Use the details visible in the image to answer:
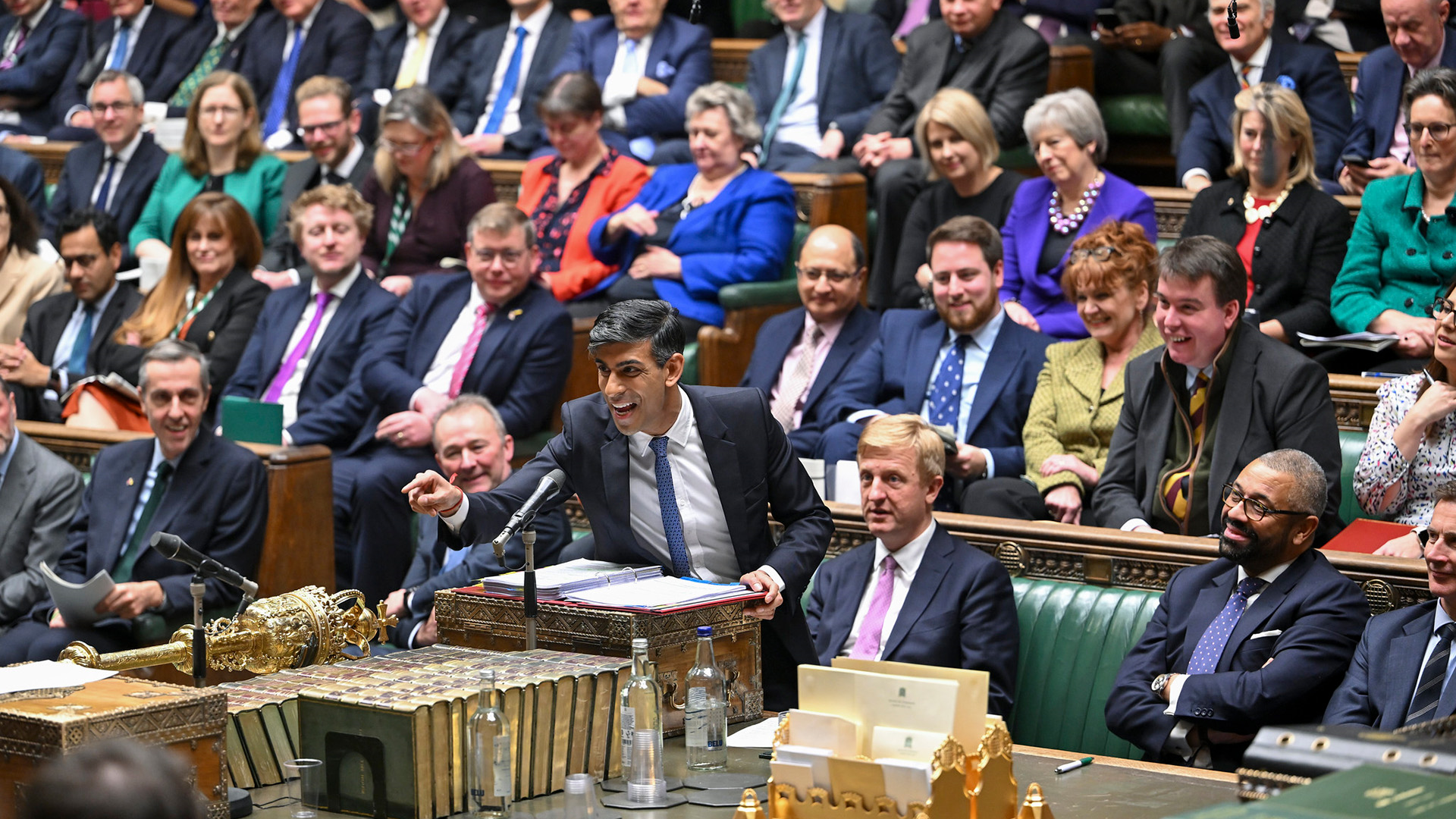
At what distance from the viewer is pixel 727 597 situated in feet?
9.74

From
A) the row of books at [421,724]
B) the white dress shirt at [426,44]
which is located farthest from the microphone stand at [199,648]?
the white dress shirt at [426,44]

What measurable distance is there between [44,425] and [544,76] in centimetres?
263

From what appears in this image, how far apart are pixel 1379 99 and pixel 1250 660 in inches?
103

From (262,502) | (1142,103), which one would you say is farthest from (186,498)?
(1142,103)

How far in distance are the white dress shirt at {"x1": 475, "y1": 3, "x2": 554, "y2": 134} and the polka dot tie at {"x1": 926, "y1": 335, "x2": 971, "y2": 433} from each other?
2.90 m

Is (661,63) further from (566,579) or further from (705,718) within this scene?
(705,718)

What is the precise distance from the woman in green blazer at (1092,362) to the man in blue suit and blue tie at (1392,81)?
98cm

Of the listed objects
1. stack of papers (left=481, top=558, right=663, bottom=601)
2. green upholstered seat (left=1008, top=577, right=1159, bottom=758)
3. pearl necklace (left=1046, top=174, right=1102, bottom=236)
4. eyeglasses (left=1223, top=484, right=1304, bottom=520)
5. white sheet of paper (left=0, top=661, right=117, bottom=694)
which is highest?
pearl necklace (left=1046, top=174, right=1102, bottom=236)

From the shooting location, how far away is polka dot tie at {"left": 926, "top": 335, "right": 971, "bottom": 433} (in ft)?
15.5

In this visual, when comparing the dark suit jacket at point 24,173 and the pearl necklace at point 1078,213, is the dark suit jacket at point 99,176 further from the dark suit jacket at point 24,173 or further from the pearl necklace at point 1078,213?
the pearl necklace at point 1078,213

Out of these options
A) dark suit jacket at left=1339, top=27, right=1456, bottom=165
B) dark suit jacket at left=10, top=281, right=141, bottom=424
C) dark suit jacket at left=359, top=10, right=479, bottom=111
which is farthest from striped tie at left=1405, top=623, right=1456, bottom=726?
dark suit jacket at left=359, top=10, right=479, bottom=111

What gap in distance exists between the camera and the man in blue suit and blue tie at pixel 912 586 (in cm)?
362

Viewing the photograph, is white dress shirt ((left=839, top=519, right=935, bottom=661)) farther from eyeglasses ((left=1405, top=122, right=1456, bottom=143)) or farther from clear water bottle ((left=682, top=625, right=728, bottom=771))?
eyeglasses ((left=1405, top=122, right=1456, bottom=143))

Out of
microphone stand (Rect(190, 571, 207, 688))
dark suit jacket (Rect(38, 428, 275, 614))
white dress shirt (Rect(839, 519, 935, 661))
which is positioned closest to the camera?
microphone stand (Rect(190, 571, 207, 688))
